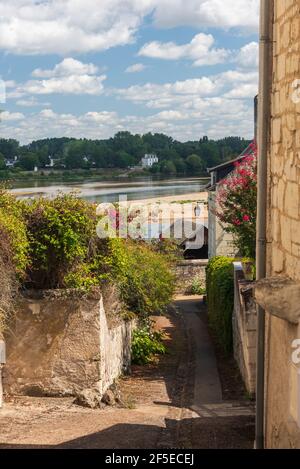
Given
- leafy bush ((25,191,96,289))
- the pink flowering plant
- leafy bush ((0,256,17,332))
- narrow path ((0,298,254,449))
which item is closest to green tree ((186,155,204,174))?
the pink flowering plant

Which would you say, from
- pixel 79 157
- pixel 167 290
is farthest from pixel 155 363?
pixel 79 157

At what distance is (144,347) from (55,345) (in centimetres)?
520

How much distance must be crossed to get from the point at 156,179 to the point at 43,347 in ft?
288

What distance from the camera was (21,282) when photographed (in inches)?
356

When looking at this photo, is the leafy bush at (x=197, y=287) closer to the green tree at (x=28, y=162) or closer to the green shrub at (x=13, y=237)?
the green shrub at (x=13, y=237)

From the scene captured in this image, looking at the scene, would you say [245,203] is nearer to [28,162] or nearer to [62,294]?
[62,294]

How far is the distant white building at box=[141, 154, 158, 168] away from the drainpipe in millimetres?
86013

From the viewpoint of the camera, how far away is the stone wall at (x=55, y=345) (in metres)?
9.02

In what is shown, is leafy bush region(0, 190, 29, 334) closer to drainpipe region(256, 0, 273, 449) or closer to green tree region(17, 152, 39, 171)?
drainpipe region(256, 0, 273, 449)

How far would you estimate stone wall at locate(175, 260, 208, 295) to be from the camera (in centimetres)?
2794

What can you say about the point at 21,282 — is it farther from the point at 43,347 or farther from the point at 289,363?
the point at 289,363

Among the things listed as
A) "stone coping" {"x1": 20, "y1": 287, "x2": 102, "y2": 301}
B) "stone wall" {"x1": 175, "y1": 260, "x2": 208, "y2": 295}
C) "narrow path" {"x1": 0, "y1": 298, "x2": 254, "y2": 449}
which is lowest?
"stone wall" {"x1": 175, "y1": 260, "x2": 208, "y2": 295}

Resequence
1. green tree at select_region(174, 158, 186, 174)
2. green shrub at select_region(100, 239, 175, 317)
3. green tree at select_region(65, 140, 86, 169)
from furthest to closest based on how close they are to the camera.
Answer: green tree at select_region(174, 158, 186, 174) < green tree at select_region(65, 140, 86, 169) < green shrub at select_region(100, 239, 175, 317)

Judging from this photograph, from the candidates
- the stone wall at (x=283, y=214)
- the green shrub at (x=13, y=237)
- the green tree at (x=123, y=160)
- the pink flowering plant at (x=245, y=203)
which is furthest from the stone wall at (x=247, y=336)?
the green tree at (x=123, y=160)
